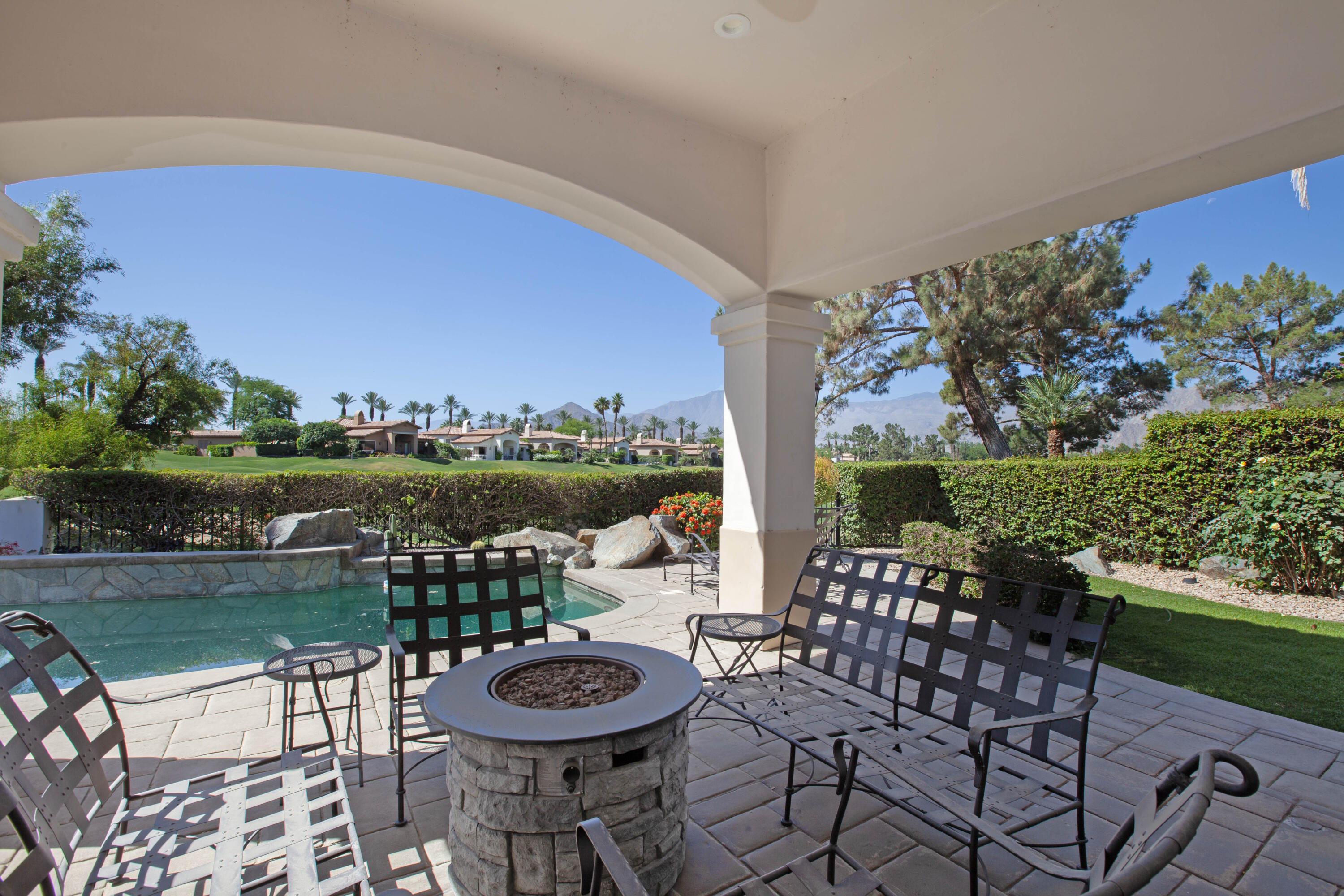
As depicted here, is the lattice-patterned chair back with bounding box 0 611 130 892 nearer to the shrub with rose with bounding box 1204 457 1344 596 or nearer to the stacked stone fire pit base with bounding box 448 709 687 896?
the stacked stone fire pit base with bounding box 448 709 687 896

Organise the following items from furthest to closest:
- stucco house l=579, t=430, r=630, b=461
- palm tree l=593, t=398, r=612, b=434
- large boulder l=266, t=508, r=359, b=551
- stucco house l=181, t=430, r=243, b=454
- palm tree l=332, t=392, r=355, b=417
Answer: palm tree l=332, t=392, r=355, b=417 → palm tree l=593, t=398, r=612, b=434 → stucco house l=579, t=430, r=630, b=461 → stucco house l=181, t=430, r=243, b=454 → large boulder l=266, t=508, r=359, b=551

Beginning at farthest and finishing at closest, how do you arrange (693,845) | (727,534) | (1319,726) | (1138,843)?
(727,534), (1319,726), (693,845), (1138,843)

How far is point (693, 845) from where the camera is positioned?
2.19 metres

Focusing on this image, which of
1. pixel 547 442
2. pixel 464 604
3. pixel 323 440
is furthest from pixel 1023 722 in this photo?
pixel 547 442

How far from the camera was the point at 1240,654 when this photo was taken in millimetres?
4660

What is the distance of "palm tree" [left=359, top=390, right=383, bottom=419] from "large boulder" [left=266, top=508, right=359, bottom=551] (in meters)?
76.5

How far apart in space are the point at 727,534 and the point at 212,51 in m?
3.97

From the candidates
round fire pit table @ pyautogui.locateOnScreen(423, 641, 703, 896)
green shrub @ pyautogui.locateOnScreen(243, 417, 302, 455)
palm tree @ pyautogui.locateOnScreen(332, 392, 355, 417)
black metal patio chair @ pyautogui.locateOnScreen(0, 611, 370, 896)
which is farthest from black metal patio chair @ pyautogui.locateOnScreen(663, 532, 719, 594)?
palm tree @ pyautogui.locateOnScreen(332, 392, 355, 417)

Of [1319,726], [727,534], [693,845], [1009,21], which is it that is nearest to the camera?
[693,845]

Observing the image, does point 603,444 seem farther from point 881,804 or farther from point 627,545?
point 881,804

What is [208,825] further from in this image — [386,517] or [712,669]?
[386,517]

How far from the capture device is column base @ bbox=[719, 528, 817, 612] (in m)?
4.38

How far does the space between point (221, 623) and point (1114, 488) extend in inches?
428

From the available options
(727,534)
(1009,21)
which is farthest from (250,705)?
(1009,21)
